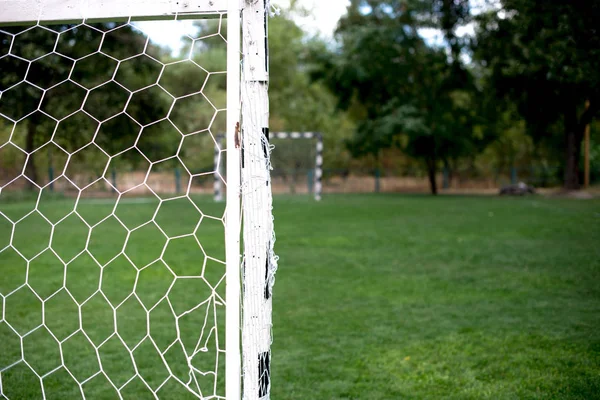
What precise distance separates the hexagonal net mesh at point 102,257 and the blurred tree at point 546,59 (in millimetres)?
8325

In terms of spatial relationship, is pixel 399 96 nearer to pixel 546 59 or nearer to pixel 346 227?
pixel 546 59

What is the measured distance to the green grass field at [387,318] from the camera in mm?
3457

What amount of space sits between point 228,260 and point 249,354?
0.42m

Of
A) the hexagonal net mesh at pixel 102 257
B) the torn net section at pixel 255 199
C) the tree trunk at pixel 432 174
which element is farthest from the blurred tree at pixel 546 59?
the torn net section at pixel 255 199

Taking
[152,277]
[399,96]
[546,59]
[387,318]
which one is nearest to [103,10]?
[387,318]

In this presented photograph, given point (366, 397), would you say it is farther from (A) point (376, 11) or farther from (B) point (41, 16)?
(A) point (376, 11)

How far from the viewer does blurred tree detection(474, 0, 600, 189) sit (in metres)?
13.4

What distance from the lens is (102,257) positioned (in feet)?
25.6

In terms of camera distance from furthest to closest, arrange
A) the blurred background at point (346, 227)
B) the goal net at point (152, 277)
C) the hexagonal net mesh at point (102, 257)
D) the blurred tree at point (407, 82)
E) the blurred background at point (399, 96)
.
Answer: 1. the blurred tree at point (407, 82)
2. the blurred background at point (399, 96)
3. the blurred background at point (346, 227)
4. the hexagonal net mesh at point (102, 257)
5. the goal net at point (152, 277)

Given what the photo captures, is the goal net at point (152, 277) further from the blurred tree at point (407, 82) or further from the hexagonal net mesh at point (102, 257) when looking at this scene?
the blurred tree at point (407, 82)

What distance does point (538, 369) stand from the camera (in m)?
3.61

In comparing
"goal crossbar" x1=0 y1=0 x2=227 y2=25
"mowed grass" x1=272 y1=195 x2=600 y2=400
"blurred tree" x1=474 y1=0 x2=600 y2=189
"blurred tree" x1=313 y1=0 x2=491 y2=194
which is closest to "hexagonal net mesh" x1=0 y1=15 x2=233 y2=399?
"goal crossbar" x1=0 y1=0 x2=227 y2=25

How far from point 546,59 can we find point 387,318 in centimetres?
1424

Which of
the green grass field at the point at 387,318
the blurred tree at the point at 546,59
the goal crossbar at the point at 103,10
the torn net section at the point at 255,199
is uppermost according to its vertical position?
the blurred tree at the point at 546,59
